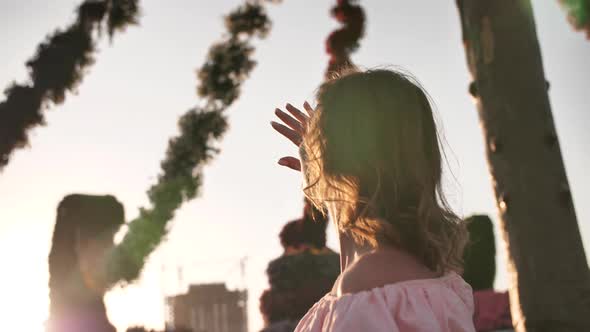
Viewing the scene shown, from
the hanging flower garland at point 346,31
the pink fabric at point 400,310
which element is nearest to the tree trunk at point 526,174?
the pink fabric at point 400,310

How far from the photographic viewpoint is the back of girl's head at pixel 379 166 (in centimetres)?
281

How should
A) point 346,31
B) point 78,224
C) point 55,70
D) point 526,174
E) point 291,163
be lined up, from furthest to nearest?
point 55,70, point 346,31, point 78,224, point 526,174, point 291,163

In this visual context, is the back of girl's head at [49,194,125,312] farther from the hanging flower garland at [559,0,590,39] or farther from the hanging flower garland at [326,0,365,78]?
the hanging flower garland at [559,0,590,39]

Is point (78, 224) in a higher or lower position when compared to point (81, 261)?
higher

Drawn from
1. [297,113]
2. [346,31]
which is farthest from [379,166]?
[346,31]

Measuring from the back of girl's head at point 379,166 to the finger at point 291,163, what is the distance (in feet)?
0.94

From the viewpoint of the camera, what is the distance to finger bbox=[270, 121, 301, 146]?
3.25 metres

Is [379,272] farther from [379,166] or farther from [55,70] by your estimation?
[55,70]

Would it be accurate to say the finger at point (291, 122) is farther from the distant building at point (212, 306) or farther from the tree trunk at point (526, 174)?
the distant building at point (212, 306)

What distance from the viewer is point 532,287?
4.56m

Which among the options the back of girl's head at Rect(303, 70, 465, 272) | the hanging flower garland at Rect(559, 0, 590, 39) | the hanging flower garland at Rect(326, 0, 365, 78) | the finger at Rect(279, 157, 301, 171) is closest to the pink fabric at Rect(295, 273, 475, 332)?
the back of girl's head at Rect(303, 70, 465, 272)

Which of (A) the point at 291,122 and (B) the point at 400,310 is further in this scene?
(A) the point at 291,122

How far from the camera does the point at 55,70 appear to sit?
20516 millimetres

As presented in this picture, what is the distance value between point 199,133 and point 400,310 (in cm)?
1962
